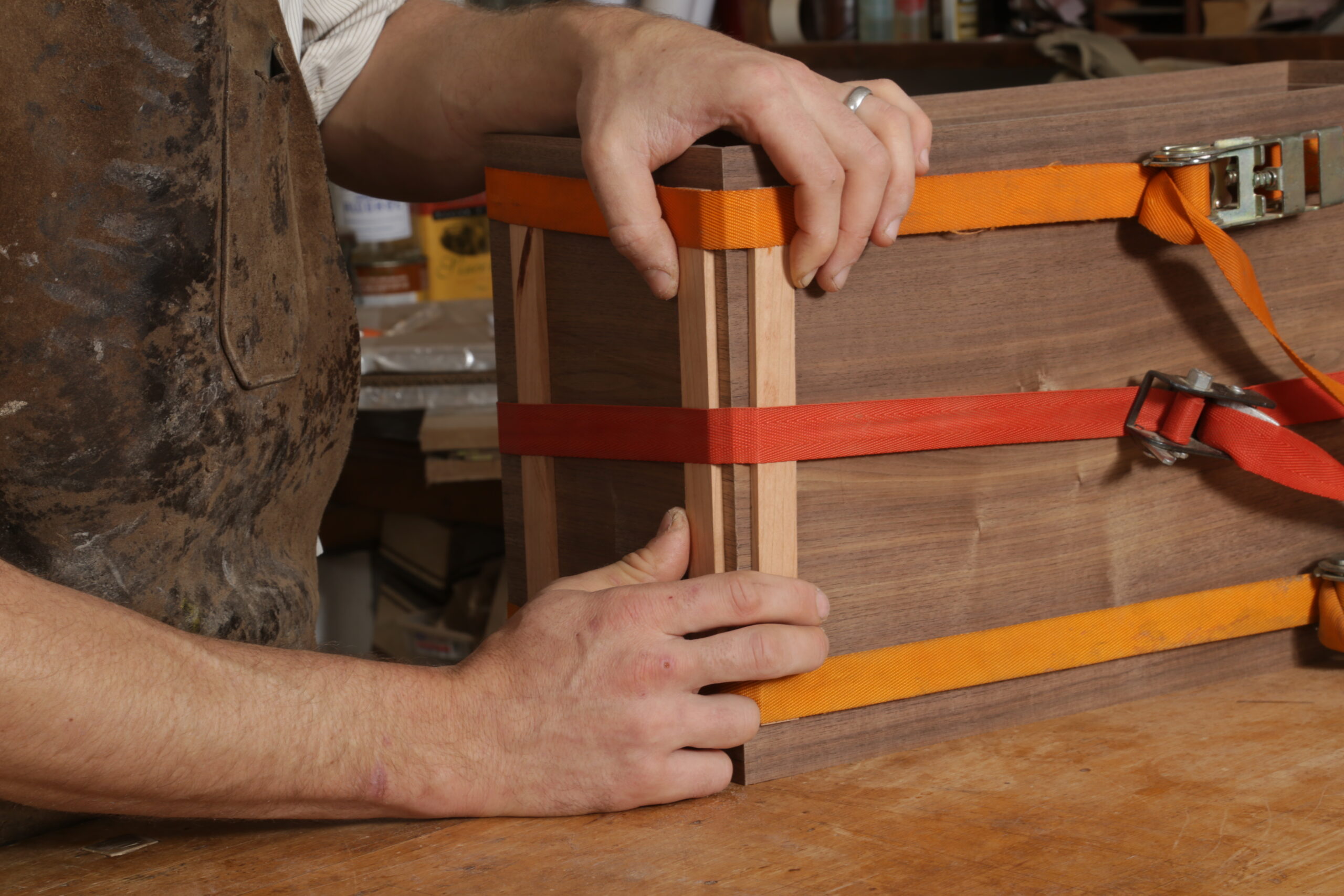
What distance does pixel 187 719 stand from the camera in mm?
658

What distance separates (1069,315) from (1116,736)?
275 mm

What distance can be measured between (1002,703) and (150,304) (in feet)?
2.04

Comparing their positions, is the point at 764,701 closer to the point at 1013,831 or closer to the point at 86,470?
the point at 1013,831

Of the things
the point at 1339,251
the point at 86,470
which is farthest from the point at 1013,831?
the point at 86,470

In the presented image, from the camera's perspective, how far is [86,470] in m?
0.81

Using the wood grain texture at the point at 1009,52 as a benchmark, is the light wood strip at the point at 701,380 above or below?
below

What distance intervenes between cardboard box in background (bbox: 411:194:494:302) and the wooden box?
1.25 m

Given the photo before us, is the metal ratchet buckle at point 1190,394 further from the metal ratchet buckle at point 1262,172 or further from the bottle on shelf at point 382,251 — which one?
the bottle on shelf at point 382,251

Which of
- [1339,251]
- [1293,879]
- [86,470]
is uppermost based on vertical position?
[1339,251]

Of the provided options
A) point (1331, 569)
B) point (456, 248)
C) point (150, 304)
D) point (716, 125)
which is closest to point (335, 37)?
point (150, 304)

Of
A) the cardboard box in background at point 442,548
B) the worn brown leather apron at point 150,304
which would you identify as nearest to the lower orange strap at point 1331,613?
the worn brown leather apron at point 150,304

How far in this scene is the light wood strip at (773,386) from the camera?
730 mm

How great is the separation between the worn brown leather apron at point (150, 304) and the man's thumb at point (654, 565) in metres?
0.28

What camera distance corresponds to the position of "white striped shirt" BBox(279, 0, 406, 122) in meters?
1.07
